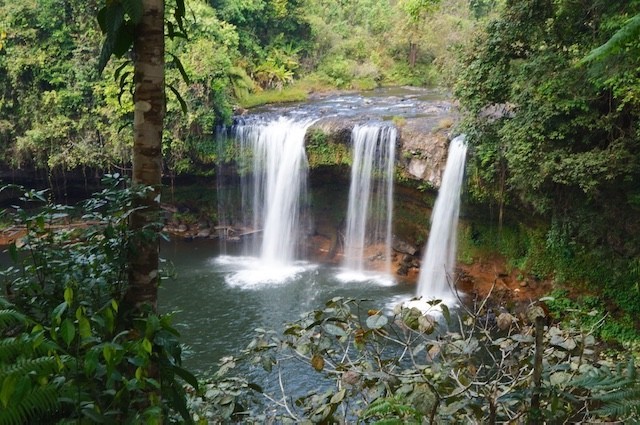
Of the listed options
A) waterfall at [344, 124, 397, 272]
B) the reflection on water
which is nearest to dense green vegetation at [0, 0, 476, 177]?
waterfall at [344, 124, 397, 272]

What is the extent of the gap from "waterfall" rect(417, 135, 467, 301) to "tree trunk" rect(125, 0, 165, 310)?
10.5m

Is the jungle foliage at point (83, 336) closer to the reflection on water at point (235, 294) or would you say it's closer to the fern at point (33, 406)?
the fern at point (33, 406)

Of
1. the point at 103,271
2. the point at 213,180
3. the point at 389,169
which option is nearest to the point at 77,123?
the point at 213,180

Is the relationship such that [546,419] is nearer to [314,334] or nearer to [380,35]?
[314,334]

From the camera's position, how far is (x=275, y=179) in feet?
52.1

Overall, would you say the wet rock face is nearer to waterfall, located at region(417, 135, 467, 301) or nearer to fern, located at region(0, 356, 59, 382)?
waterfall, located at region(417, 135, 467, 301)

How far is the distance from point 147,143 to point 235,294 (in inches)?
418

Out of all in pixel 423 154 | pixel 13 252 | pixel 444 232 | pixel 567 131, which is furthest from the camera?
pixel 444 232

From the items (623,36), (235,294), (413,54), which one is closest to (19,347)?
(623,36)

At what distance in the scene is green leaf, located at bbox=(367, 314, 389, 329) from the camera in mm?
2908

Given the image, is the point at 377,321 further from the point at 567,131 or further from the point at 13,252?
the point at 567,131

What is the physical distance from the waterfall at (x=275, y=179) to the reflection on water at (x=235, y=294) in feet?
3.28

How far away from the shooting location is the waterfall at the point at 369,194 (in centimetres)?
1412

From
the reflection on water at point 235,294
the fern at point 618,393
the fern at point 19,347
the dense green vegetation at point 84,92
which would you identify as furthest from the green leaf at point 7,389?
the dense green vegetation at point 84,92
